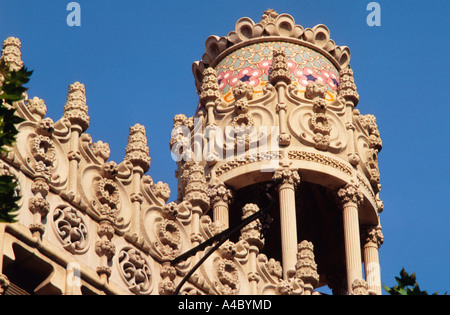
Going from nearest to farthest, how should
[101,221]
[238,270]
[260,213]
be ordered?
[260,213]
[101,221]
[238,270]

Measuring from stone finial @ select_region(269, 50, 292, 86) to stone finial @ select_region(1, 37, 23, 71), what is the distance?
15.0 meters

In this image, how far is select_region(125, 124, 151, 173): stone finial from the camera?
37297 millimetres

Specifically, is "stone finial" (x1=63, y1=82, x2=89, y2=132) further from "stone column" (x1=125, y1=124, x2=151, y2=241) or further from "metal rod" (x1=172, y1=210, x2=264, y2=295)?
"metal rod" (x1=172, y1=210, x2=264, y2=295)

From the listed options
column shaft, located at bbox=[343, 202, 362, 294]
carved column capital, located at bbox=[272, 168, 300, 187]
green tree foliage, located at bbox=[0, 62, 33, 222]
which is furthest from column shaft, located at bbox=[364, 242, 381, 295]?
green tree foliage, located at bbox=[0, 62, 33, 222]

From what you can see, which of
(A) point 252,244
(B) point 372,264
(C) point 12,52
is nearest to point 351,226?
(B) point 372,264

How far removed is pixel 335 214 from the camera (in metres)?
52.3

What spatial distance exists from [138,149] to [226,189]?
1082 centimetres

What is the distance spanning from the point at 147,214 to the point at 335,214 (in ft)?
53.3

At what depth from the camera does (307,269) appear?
38719 millimetres

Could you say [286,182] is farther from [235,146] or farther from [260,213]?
[260,213]

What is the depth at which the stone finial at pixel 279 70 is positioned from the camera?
4938 centimetres

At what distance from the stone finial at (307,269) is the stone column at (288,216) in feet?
16.5

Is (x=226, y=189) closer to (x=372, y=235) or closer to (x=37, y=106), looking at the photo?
(x=372, y=235)
